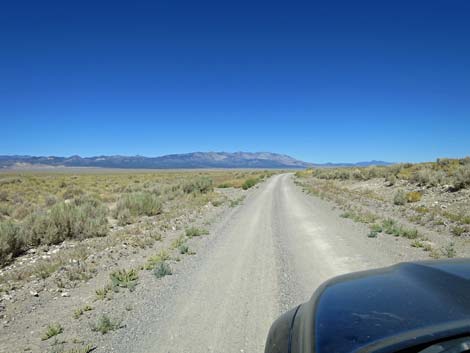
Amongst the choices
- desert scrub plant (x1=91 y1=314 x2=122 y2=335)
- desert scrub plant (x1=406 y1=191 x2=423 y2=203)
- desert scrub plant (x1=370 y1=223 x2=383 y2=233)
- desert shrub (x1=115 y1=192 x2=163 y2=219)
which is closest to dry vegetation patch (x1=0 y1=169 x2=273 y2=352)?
desert scrub plant (x1=91 y1=314 x2=122 y2=335)

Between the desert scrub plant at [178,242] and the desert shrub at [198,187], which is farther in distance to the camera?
the desert shrub at [198,187]

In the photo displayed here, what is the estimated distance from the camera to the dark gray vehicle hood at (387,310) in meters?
1.61

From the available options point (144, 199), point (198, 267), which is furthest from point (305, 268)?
point (144, 199)

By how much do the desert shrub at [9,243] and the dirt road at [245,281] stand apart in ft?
18.9

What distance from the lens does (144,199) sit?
53.2 feet

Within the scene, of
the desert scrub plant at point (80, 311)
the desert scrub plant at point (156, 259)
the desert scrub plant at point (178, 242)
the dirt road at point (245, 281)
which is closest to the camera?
the dirt road at point (245, 281)

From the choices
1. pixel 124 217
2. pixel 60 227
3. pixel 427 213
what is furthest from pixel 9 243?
pixel 427 213

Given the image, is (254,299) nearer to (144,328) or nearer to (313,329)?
(144,328)

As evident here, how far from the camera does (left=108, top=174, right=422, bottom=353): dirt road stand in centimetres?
411

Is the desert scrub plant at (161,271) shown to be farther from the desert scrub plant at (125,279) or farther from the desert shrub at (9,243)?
the desert shrub at (9,243)

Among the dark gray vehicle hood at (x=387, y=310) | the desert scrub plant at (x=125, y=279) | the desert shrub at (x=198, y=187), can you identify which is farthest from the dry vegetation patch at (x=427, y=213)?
the desert shrub at (x=198, y=187)

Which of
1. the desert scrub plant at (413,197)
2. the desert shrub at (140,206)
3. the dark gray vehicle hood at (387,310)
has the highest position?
the dark gray vehicle hood at (387,310)

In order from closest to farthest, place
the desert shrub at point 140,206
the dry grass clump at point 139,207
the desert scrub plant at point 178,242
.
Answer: the desert scrub plant at point 178,242
the dry grass clump at point 139,207
the desert shrub at point 140,206

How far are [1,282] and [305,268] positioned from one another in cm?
696
